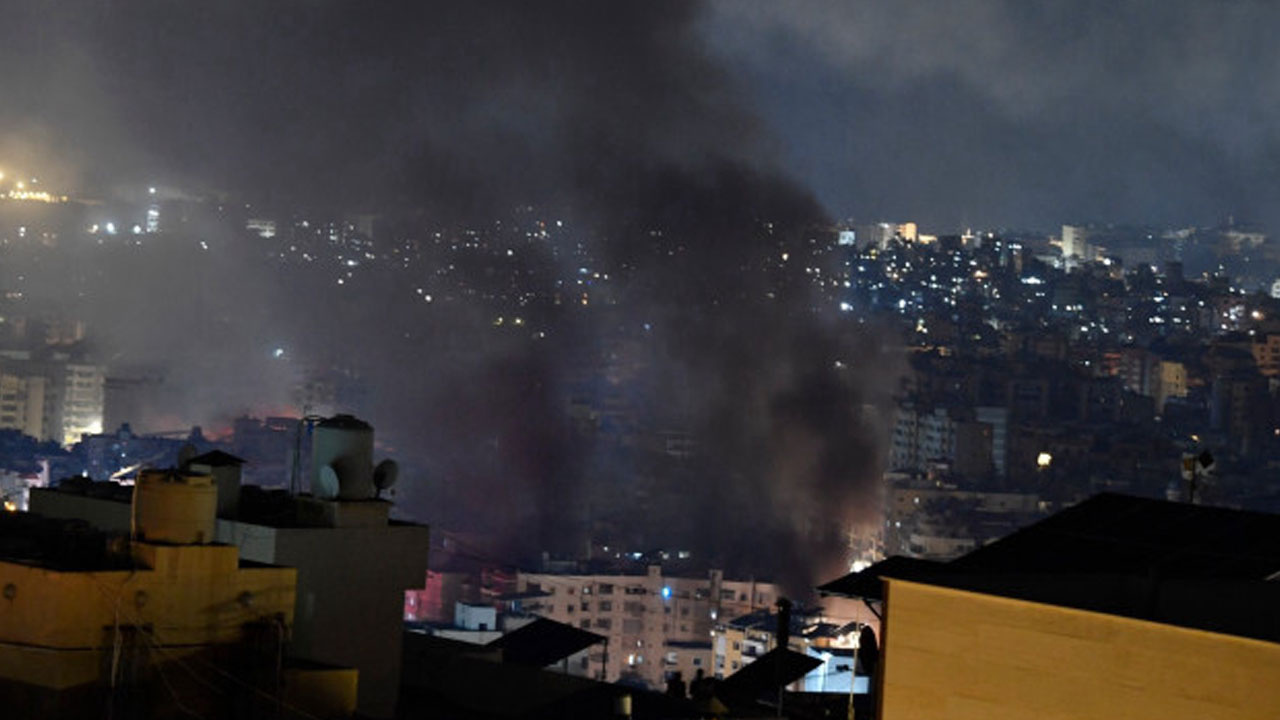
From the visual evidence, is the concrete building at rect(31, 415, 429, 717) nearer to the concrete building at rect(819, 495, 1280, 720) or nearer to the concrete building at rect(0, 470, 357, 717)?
the concrete building at rect(0, 470, 357, 717)

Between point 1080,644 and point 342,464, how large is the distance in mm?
5704

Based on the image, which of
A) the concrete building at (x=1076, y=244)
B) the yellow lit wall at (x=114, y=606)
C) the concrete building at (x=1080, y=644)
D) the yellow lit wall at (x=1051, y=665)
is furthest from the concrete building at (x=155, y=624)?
the concrete building at (x=1076, y=244)

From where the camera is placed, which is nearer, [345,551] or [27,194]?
[345,551]

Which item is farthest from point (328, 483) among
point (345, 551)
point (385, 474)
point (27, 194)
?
point (27, 194)

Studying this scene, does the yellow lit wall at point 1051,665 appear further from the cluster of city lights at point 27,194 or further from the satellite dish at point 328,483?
the cluster of city lights at point 27,194

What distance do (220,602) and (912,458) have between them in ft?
172

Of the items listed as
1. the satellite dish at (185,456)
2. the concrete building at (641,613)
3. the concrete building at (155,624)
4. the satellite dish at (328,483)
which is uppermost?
the satellite dish at (185,456)

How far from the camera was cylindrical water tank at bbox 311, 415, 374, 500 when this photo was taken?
10.2 meters

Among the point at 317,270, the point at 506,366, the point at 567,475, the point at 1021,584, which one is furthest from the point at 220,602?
the point at 317,270

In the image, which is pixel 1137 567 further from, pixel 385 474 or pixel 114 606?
pixel 385 474

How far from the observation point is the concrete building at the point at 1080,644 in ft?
16.2

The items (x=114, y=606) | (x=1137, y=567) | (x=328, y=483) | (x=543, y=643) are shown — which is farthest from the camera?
(x=543, y=643)

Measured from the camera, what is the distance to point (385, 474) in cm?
1027

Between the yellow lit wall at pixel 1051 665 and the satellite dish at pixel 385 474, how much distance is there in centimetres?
515
